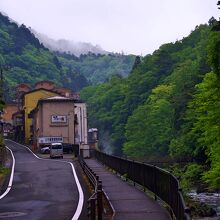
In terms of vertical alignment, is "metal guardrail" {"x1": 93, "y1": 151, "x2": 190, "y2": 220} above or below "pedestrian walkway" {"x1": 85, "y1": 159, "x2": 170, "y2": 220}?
above

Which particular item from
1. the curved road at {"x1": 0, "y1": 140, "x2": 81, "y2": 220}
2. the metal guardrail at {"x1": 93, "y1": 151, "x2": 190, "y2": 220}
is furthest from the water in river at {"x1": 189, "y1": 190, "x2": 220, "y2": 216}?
the curved road at {"x1": 0, "y1": 140, "x2": 81, "y2": 220}

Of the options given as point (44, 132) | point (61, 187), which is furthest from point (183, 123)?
point (61, 187)

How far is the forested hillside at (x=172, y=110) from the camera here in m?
38.5

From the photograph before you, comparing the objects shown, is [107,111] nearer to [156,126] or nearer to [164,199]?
[156,126]

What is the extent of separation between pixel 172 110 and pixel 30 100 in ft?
107

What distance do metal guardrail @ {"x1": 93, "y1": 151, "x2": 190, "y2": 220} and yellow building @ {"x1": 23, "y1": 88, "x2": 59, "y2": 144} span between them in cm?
7194

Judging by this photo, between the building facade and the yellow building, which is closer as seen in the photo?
the building facade

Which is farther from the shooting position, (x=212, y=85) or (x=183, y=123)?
(x=183, y=123)

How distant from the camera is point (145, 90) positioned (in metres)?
115

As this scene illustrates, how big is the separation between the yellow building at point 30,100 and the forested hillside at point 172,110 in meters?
17.8

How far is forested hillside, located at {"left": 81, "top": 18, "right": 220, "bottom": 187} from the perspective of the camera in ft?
126

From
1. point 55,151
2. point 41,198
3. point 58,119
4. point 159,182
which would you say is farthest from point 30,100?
point 159,182

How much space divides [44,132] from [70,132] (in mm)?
4247

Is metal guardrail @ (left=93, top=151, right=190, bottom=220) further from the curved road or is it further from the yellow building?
the yellow building
